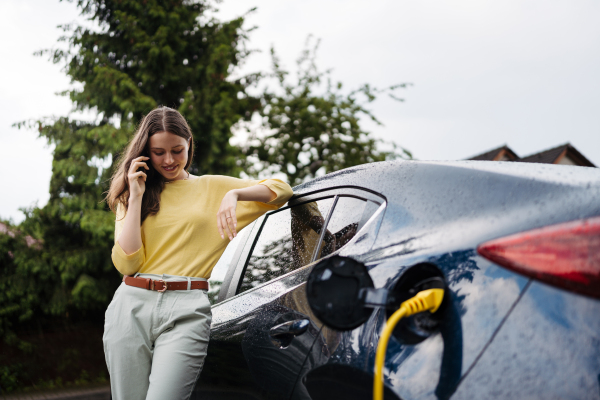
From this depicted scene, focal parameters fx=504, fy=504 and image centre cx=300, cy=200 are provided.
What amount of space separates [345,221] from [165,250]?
780 mm

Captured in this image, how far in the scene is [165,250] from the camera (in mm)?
2010

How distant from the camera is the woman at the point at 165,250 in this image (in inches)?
72.5

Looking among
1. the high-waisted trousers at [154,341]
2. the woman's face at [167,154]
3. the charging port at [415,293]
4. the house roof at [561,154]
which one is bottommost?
the high-waisted trousers at [154,341]

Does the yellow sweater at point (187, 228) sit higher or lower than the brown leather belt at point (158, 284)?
higher

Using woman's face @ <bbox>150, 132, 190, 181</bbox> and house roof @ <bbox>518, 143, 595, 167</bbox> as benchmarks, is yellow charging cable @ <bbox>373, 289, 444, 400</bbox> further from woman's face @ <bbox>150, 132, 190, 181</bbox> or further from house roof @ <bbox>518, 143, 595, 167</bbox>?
house roof @ <bbox>518, 143, 595, 167</bbox>

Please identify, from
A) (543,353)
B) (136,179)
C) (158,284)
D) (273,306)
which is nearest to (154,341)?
(158,284)

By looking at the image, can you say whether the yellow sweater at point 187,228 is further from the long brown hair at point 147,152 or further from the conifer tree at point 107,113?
the conifer tree at point 107,113

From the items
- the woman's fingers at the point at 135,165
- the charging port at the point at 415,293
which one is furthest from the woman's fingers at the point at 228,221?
the charging port at the point at 415,293

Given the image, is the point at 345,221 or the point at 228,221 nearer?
the point at 345,221

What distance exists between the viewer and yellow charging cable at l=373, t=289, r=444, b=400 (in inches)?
40.9

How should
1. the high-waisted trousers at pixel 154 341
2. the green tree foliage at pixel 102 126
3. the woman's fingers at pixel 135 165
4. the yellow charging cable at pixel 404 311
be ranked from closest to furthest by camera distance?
the yellow charging cable at pixel 404 311
the high-waisted trousers at pixel 154 341
the woman's fingers at pixel 135 165
the green tree foliage at pixel 102 126

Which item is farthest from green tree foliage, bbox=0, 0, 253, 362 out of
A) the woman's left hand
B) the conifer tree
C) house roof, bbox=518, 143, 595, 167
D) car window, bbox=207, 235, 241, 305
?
house roof, bbox=518, 143, 595, 167

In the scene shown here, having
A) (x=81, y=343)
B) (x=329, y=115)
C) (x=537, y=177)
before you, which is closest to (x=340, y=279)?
(x=537, y=177)

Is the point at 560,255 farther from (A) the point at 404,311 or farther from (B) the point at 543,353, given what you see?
(A) the point at 404,311
